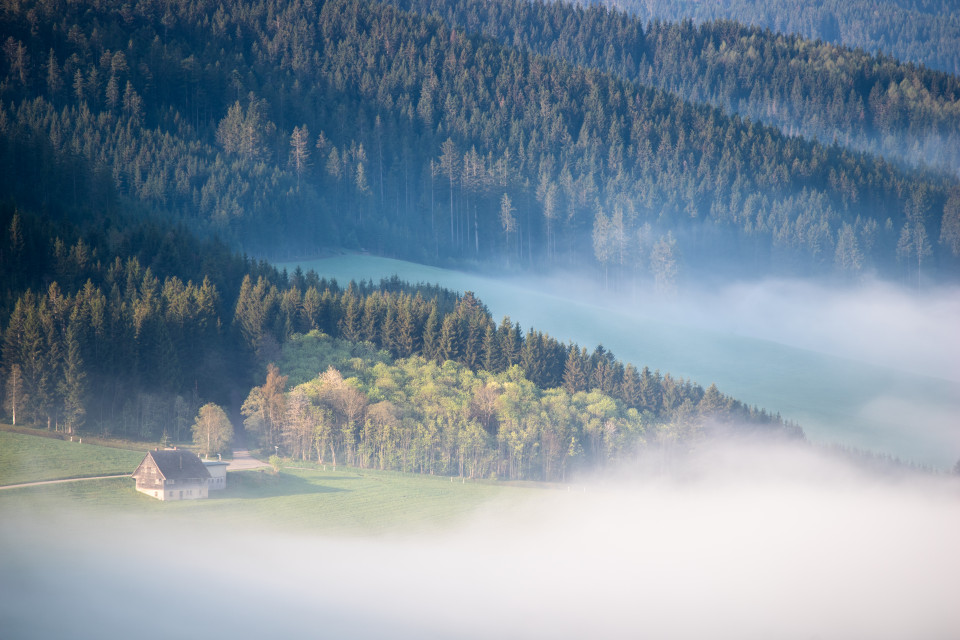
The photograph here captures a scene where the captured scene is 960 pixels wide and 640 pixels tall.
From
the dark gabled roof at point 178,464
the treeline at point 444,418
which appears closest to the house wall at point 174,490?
the dark gabled roof at point 178,464

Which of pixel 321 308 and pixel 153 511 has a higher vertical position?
pixel 321 308

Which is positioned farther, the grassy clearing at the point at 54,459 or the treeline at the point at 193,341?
the treeline at the point at 193,341

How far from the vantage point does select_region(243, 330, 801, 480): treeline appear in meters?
111

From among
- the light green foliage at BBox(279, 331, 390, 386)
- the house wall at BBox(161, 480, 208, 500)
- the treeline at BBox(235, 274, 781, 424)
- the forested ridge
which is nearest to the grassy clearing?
Answer: the forested ridge

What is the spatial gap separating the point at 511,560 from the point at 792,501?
40.9m

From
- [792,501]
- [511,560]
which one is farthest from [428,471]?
[792,501]

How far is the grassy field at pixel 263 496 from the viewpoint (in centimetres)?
8981

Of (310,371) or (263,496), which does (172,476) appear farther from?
(310,371)

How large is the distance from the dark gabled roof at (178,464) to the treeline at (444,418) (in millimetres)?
15059

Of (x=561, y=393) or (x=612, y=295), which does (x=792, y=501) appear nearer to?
(x=561, y=393)

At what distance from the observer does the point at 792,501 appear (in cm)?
12781

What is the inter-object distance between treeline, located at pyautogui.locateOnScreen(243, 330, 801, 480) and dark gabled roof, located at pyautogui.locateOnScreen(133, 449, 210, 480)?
15059 millimetres

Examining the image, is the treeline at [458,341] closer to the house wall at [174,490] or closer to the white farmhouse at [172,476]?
the white farmhouse at [172,476]

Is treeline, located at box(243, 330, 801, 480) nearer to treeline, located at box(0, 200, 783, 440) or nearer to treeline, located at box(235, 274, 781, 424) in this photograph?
treeline, located at box(235, 274, 781, 424)
